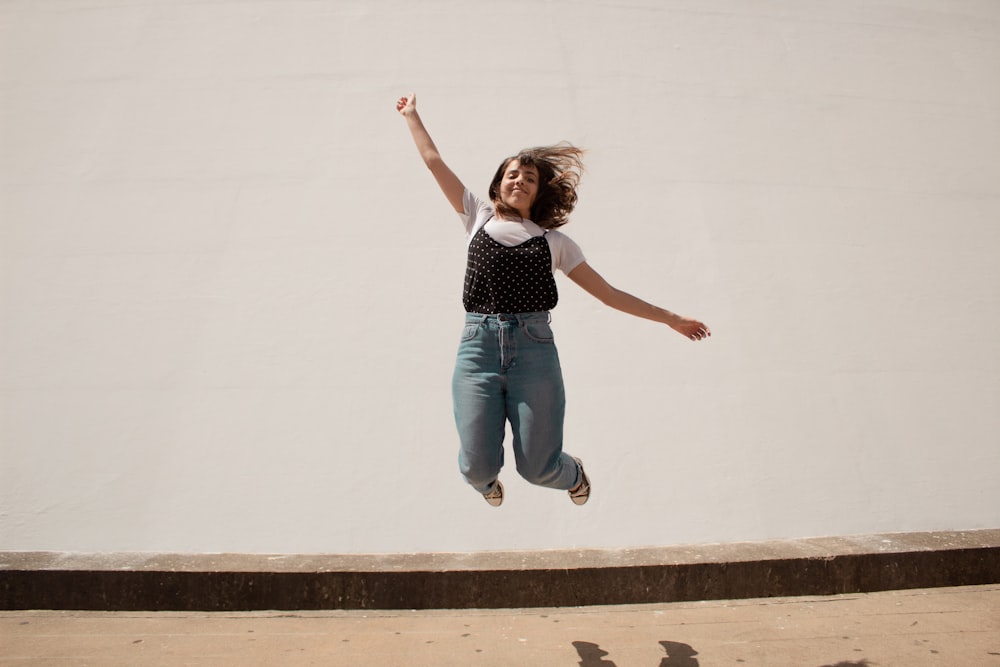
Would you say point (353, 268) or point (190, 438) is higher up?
point (353, 268)

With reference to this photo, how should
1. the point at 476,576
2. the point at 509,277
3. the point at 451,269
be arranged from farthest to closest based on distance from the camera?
the point at 451,269 < the point at 476,576 < the point at 509,277

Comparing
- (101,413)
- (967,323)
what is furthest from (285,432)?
(967,323)

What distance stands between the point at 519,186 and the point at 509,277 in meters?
0.34

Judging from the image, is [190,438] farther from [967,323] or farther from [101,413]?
[967,323]

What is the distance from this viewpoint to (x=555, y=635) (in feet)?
10.1

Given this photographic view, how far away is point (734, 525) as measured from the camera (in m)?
3.63

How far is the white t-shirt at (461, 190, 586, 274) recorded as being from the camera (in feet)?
8.93

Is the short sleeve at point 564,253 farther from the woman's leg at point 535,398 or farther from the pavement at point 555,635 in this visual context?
the pavement at point 555,635

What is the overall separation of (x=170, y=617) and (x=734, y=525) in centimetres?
257

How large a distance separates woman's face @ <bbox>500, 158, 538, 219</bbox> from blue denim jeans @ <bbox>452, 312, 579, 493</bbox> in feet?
1.35

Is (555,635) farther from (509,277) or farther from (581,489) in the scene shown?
(509,277)

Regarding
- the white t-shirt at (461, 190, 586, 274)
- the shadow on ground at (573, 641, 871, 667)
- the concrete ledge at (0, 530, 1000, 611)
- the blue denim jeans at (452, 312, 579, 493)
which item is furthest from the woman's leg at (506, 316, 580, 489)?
the concrete ledge at (0, 530, 1000, 611)

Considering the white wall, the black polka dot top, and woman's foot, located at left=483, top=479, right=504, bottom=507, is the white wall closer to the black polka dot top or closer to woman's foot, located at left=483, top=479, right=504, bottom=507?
woman's foot, located at left=483, top=479, right=504, bottom=507

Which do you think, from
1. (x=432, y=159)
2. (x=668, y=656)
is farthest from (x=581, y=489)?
(x=432, y=159)
